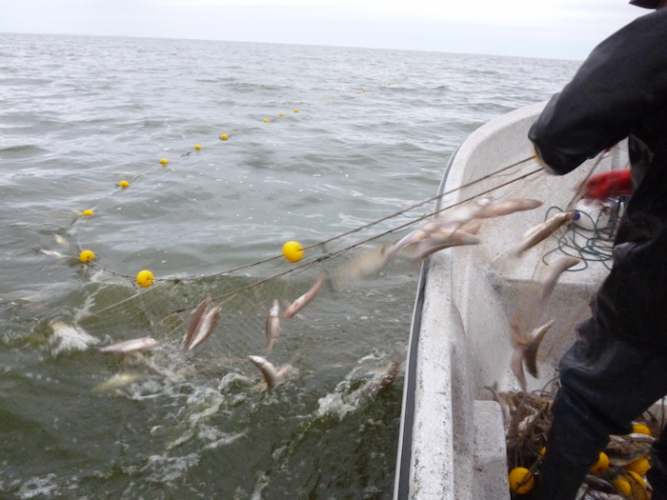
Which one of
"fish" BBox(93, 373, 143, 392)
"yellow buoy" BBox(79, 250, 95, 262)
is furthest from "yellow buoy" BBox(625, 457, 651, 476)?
"yellow buoy" BBox(79, 250, 95, 262)

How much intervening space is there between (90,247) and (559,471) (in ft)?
17.1

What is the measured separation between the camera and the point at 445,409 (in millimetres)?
1745

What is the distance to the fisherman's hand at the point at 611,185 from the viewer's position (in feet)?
7.82

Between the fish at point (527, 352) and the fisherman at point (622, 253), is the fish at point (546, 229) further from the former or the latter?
the fisherman at point (622, 253)

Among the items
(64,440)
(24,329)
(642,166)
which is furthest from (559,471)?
(24,329)

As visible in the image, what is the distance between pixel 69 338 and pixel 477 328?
3124mm

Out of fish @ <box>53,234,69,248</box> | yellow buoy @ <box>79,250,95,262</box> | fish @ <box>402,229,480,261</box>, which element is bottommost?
fish @ <box>53,234,69,248</box>

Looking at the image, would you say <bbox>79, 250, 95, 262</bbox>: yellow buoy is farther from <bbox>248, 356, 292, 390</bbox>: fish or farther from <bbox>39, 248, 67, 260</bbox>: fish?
<bbox>248, 356, 292, 390</bbox>: fish

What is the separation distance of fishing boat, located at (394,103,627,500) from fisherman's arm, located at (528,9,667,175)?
36.7 inches

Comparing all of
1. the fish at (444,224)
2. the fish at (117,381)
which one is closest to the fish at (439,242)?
the fish at (444,224)

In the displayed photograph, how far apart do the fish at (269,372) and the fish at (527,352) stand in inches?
61.0

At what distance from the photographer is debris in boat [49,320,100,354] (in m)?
3.87

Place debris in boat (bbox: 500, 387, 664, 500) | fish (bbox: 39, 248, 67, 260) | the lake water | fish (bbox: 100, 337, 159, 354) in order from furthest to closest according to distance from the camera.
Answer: fish (bbox: 39, 248, 67, 260) < fish (bbox: 100, 337, 159, 354) < the lake water < debris in boat (bbox: 500, 387, 664, 500)

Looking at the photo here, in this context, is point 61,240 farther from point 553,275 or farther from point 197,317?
point 553,275
